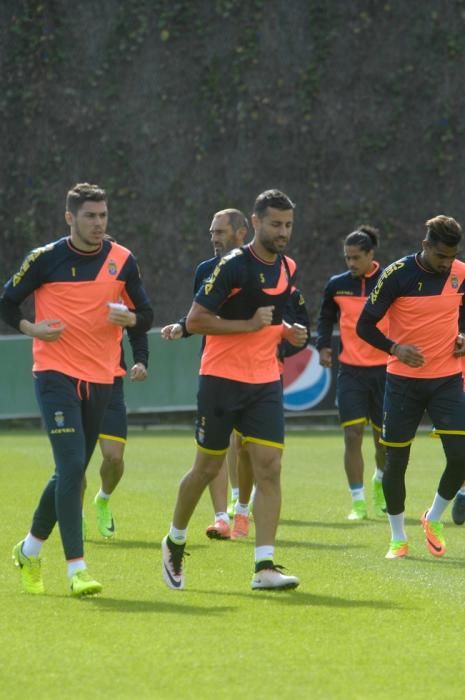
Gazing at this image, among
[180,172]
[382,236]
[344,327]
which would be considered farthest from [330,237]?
[344,327]

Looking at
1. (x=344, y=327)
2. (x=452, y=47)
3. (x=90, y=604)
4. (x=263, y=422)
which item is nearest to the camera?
(x=90, y=604)

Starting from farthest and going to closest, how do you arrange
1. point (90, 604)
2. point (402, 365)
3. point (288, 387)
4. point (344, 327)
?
1. point (288, 387)
2. point (344, 327)
3. point (402, 365)
4. point (90, 604)

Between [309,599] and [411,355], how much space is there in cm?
203

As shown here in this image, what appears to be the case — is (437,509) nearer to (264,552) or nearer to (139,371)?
(264,552)

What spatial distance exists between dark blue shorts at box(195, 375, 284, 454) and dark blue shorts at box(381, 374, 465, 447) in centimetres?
156

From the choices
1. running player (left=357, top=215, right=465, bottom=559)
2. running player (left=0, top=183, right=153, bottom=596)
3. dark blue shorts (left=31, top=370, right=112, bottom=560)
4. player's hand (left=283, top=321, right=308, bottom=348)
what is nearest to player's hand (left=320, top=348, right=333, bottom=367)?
running player (left=357, top=215, right=465, bottom=559)

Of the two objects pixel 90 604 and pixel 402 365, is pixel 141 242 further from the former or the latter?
pixel 90 604

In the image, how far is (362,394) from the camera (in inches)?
526

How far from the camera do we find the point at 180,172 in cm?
2897

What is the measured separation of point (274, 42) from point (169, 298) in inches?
203

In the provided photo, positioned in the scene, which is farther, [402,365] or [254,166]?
[254,166]

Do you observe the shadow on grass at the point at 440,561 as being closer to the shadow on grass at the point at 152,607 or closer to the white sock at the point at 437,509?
the white sock at the point at 437,509

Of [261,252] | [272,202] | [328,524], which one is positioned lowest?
[328,524]

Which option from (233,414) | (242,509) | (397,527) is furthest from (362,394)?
(233,414)
